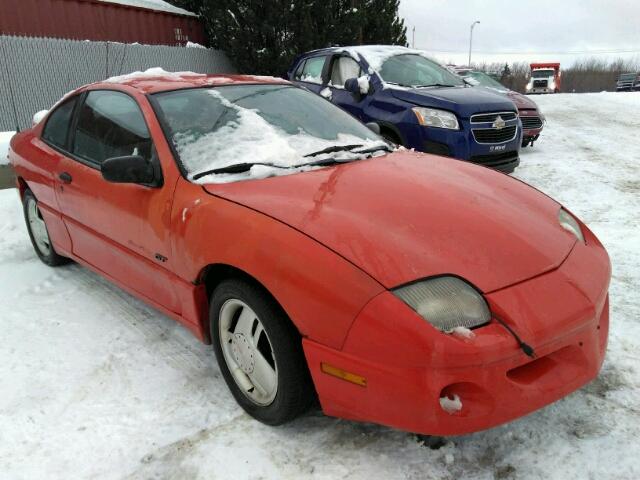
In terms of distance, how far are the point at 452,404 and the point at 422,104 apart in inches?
181

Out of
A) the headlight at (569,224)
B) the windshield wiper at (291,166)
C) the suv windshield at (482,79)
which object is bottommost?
the suv windshield at (482,79)

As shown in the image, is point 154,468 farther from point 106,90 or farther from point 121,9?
point 121,9

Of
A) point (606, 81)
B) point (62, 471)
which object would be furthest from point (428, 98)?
point (606, 81)

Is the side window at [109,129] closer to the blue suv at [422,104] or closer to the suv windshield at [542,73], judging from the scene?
the blue suv at [422,104]

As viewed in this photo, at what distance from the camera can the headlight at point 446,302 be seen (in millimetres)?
1699

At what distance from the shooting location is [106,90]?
129 inches

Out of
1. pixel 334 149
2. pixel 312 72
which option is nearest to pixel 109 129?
pixel 334 149

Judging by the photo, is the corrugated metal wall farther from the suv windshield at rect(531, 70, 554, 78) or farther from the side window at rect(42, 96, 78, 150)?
the suv windshield at rect(531, 70, 554, 78)

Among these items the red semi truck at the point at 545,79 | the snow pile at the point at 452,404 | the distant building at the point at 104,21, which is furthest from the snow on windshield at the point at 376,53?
the red semi truck at the point at 545,79

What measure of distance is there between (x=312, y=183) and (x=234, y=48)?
38.5ft

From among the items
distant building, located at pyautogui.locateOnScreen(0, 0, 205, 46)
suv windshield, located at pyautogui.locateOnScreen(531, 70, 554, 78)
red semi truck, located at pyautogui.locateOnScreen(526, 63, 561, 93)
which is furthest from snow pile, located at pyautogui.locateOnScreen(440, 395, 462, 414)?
suv windshield, located at pyautogui.locateOnScreen(531, 70, 554, 78)

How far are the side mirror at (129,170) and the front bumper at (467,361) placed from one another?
4.16 ft

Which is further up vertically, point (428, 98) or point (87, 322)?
point (428, 98)

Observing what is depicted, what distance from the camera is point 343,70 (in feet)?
22.2
